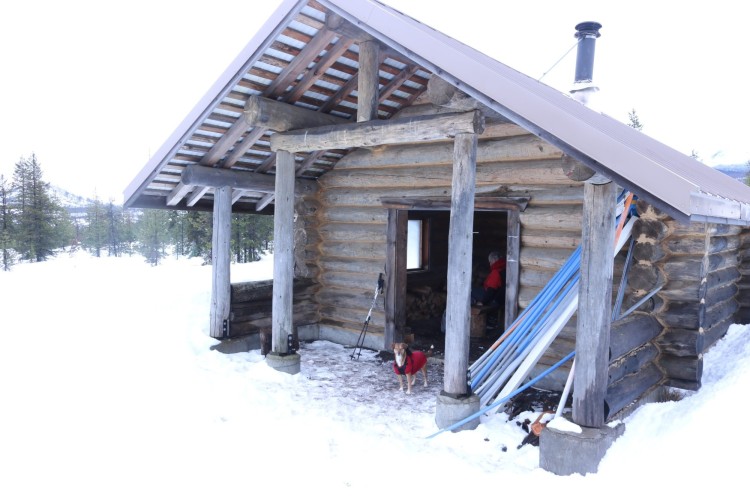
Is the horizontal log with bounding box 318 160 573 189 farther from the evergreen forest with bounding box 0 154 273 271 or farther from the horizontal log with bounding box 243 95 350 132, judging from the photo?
the evergreen forest with bounding box 0 154 273 271

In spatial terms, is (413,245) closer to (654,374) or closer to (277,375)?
(277,375)

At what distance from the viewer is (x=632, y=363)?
552 cm

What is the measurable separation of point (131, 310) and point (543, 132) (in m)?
7.44

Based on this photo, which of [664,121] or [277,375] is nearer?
[277,375]

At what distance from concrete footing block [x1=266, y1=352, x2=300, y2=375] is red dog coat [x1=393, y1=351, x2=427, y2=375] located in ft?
5.16

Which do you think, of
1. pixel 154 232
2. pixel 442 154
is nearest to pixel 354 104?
pixel 442 154

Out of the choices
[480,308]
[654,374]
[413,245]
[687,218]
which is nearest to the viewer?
[687,218]

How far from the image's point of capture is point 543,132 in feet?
14.2

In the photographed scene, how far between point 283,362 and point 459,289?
3101 mm

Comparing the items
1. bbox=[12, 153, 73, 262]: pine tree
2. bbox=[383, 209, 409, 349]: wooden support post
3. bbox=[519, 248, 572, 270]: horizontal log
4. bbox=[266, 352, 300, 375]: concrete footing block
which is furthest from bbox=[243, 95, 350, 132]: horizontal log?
bbox=[12, 153, 73, 262]: pine tree

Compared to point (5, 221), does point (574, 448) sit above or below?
below

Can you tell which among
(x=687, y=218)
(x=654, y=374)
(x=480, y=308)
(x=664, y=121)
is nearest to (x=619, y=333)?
(x=654, y=374)

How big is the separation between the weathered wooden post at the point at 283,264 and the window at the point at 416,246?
502cm

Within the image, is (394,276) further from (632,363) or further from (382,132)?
(632,363)
